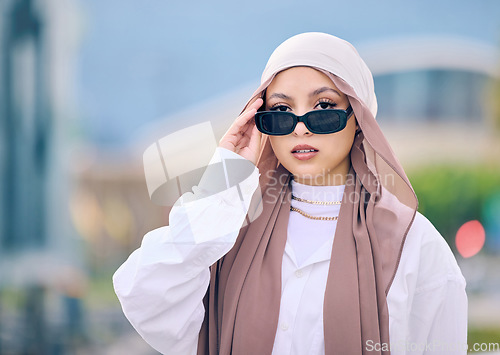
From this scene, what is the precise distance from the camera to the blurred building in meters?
4.07

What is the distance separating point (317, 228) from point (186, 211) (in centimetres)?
45

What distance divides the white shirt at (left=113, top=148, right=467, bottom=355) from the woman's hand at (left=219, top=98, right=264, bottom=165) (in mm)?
166

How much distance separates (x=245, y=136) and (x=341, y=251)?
518 mm

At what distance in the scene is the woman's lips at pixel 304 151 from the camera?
59.4 inches

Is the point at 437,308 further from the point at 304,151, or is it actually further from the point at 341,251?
the point at 304,151

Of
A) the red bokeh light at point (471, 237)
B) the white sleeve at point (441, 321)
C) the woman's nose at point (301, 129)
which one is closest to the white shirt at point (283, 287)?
the white sleeve at point (441, 321)

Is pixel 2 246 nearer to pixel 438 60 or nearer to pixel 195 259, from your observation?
pixel 195 259

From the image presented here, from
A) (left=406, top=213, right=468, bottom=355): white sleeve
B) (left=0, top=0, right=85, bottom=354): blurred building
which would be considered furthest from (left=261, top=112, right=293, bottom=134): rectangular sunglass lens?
(left=0, top=0, right=85, bottom=354): blurred building

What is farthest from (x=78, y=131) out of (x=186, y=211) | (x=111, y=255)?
(x=186, y=211)

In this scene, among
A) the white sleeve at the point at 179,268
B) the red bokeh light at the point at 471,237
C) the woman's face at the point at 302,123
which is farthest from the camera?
the red bokeh light at the point at 471,237

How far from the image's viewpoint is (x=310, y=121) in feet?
4.76

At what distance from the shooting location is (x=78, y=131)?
166 inches

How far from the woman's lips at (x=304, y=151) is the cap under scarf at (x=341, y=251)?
6.7 inches

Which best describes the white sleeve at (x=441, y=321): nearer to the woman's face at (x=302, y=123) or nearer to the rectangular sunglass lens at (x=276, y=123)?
the woman's face at (x=302, y=123)
